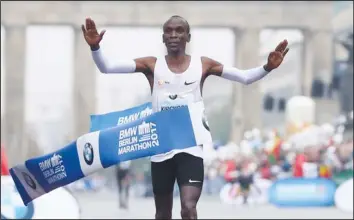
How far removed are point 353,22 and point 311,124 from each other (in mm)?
7955

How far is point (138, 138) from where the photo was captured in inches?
230

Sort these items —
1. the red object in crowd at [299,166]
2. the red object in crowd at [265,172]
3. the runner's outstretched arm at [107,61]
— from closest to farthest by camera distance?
1. the runner's outstretched arm at [107,61]
2. the red object in crowd at [299,166]
3. the red object in crowd at [265,172]

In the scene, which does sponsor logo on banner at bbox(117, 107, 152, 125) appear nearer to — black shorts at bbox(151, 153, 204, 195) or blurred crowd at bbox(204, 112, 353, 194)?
black shorts at bbox(151, 153, 204, 195)

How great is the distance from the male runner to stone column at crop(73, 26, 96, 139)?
107ft

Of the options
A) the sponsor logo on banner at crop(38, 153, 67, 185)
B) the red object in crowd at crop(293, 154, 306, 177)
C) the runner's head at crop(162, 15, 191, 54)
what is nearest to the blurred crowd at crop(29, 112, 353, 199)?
the red object in crowd at crop(293, 154, 306, 177)

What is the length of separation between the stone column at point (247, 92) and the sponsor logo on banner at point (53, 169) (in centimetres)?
3212

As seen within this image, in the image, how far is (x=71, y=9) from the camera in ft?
121

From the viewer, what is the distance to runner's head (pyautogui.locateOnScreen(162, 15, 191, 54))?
6.13 meters

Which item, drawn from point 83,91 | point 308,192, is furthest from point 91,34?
point 83,91

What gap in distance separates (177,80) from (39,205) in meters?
5.19

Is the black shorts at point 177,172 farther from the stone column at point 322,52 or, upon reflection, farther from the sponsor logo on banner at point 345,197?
the stone column at point 322,52

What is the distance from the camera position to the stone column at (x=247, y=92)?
38531 millimetres

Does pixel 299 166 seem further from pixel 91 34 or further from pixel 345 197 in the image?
pixel 91 34

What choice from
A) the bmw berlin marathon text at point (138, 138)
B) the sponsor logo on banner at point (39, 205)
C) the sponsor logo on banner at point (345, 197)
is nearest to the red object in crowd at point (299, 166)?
the sponsor logo on banner at point (345, 197)
